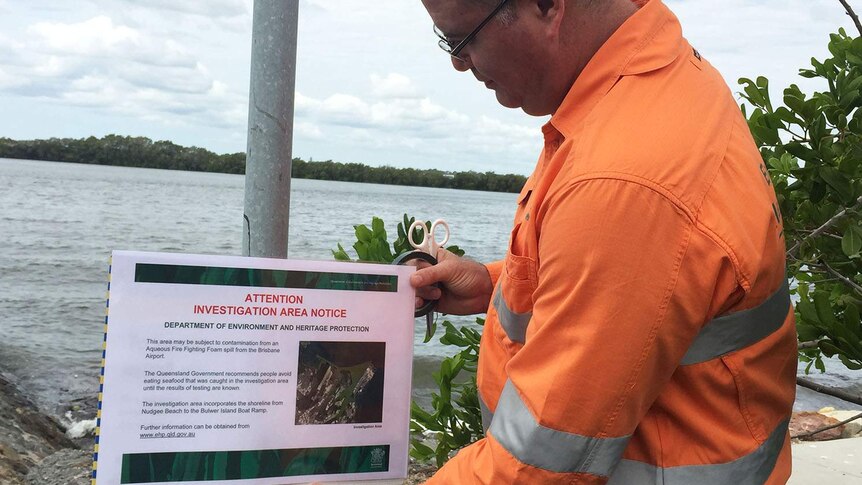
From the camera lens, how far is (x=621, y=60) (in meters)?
1.61

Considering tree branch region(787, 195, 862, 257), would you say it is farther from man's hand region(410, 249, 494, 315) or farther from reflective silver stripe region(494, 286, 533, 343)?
reflective silver stripe region(494, 286, 533, 343)

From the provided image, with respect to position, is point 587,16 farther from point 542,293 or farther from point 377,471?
point 377,471

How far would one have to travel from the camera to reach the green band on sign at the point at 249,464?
1937 millimetres

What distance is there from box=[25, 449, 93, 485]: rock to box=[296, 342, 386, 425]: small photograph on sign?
12.3 ft

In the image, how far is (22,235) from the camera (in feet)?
82.4

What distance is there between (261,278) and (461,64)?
0.73m

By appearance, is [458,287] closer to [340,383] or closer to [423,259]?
[423,259]

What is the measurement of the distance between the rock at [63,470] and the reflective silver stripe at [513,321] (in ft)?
14.1

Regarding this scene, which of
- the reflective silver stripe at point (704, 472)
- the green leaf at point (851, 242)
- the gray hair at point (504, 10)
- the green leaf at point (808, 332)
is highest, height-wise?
the gray hair at point (504, 10)

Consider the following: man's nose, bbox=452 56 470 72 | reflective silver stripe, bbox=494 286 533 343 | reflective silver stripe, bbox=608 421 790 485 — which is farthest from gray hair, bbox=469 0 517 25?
reflective silver stripe, bbox=608 421 790 485

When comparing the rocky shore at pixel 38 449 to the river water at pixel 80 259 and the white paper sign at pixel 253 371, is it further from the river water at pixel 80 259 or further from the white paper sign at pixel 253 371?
the white paper sign at pixel 253 371

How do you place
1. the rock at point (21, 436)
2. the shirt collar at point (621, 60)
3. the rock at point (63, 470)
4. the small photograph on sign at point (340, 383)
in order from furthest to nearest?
the rock at point (21, 436) → the rock at point (63, 470) → the small photograph on sign at point (340, 383) → the shirt collar at point (621, 60)

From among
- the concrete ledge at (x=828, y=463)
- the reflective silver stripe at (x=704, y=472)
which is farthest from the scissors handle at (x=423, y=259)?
the concrete ledge at (x=828, y=463)

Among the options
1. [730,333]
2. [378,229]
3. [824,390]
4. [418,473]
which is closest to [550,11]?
[730,333]
